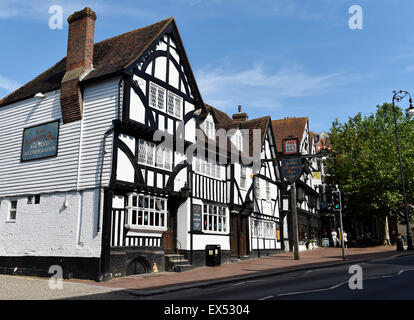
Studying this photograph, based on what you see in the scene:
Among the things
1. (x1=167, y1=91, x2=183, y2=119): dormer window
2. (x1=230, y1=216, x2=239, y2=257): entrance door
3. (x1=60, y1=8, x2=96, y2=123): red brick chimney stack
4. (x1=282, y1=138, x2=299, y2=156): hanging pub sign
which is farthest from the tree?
(x1=60, y1=8, x2=96, y2=123): red brick chimney stack

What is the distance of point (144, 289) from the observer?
1173 centimetres

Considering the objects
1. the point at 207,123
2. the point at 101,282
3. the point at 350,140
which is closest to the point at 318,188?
the point at 350,140

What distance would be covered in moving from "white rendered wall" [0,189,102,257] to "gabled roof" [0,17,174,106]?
508 centimetres

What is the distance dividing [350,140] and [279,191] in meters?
11.8

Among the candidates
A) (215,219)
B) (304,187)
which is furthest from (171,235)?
(304,187)

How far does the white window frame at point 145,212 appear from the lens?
14930mm

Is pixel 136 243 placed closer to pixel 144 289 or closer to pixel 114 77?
pixel 144 289

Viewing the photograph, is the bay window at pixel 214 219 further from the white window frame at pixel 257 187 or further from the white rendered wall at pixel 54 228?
the white rendered wall at pixel 54 228

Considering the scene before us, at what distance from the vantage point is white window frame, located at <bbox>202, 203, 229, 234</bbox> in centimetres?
1997

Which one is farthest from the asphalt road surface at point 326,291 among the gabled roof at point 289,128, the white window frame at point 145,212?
the gabled roof at point 289,128

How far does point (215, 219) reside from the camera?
2081 centimetres

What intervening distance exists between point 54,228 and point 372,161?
28.0 m
